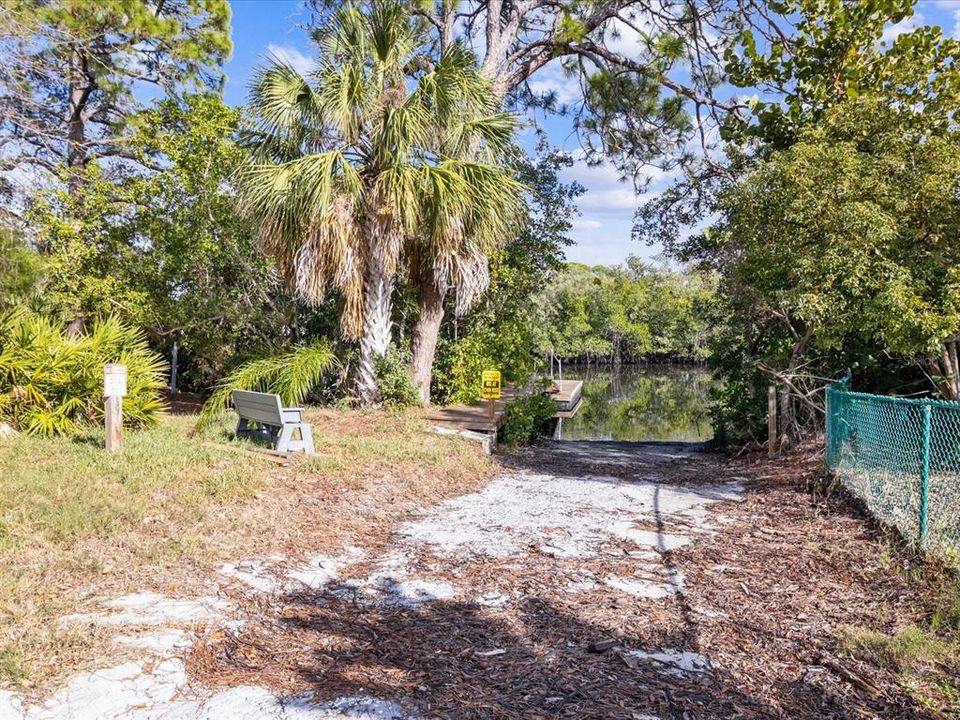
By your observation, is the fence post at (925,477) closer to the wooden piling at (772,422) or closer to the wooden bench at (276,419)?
the wooden piling at (772,422)

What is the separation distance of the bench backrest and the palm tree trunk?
9.51 feet

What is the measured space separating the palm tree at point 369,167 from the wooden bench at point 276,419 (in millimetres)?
2536

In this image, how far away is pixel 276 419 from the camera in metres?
7.89

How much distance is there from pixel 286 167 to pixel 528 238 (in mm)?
6604

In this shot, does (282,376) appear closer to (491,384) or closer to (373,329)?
(373,329)

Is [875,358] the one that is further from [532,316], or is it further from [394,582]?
[532,316]

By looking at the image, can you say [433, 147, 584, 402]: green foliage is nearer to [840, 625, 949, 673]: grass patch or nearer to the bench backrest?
the bench backrest

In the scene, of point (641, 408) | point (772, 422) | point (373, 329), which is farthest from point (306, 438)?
point (641, 408)

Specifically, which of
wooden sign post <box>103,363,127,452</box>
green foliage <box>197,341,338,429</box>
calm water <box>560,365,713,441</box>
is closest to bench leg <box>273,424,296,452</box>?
wooden sign post <box>103,363,127,452</box>

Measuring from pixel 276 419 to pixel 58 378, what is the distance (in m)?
3.02

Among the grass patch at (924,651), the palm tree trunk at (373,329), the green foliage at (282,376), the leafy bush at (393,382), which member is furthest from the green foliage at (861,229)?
the green foliage at (282,376)

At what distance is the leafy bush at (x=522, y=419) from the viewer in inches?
487

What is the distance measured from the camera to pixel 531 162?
16344 mm

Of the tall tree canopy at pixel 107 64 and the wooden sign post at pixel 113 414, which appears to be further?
the tall tree canopy at pixel 107 64
